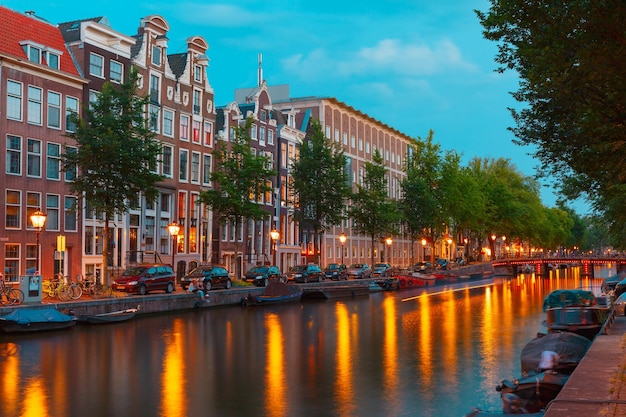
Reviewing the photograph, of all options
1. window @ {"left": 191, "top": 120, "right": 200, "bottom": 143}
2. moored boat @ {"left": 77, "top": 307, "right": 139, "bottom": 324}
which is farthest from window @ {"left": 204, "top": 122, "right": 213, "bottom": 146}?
moored boat @ {"left": 77, "top": 307, "right": 139, "bottom": 324}

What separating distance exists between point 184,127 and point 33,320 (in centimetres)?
3557

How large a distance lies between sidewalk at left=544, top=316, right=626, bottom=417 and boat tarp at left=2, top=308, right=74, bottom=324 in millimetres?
22412

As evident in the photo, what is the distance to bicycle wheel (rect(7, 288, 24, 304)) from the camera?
1391 inches

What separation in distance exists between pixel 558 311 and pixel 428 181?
234 feet

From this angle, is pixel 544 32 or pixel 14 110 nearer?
pixel 544 32

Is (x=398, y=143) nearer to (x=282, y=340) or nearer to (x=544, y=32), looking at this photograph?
(x=282, y=340)

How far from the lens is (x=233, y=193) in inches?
2277

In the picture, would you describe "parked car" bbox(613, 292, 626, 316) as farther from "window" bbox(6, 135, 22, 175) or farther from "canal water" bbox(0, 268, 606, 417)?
"window" bbox(6, 135, 22, 175)

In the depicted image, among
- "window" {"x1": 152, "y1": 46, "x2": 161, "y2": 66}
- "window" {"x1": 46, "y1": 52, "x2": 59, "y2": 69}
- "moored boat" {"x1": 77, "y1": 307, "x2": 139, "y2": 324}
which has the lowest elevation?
"moored boat" {"x1": 77, "y1": 307, "x2": 139, "y2": 324}

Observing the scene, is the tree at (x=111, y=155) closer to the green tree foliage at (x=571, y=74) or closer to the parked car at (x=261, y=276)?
the parked car at (x=261, y=276)

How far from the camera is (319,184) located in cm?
7150

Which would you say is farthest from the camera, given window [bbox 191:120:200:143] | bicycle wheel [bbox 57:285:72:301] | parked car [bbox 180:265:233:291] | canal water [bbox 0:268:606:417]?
window [bbox 191:120:200:143]

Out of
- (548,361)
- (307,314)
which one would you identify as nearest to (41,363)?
(548,361)

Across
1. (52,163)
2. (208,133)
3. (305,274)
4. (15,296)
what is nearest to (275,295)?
(305,274)
